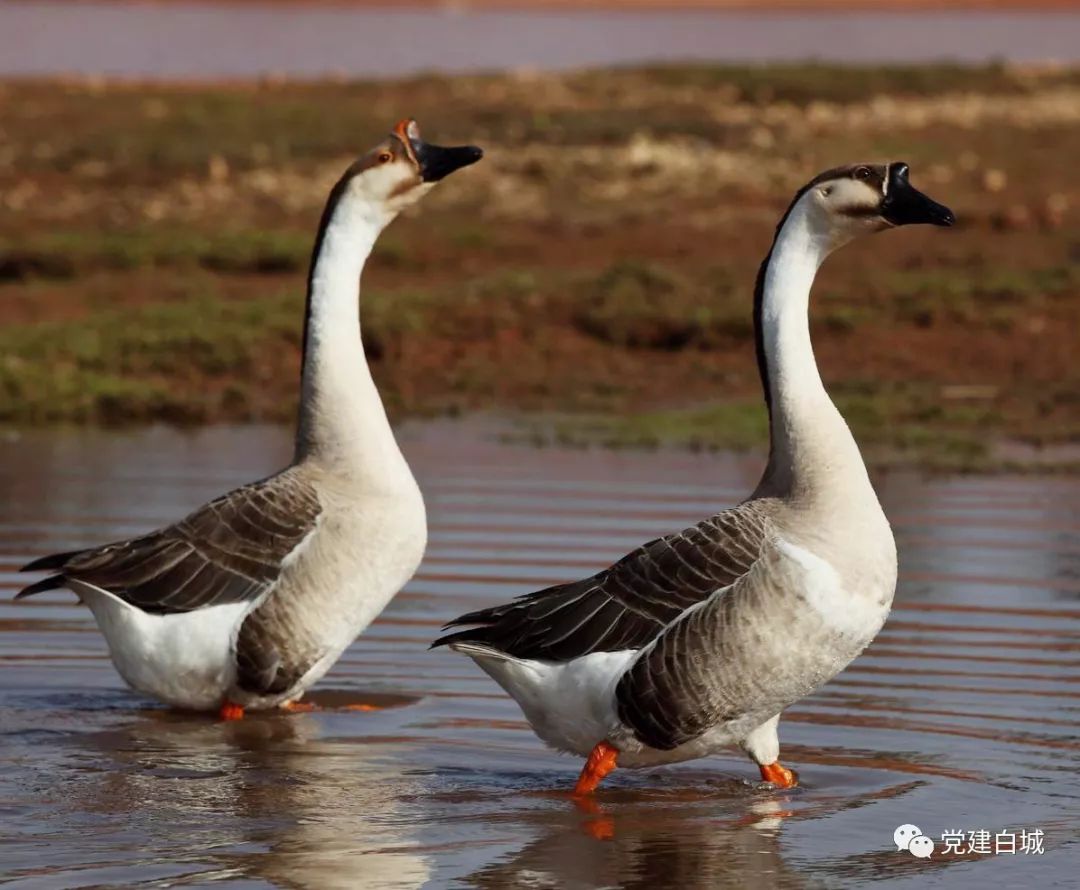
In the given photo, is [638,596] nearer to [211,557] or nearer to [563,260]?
[211,557]

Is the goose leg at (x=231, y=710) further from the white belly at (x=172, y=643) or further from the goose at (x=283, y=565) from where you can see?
the white belly at (x=172, y=643)

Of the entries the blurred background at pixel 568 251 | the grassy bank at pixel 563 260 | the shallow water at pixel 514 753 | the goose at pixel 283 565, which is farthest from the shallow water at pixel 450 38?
the goose at pixel 283 565

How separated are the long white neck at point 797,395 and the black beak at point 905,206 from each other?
0.74 ft

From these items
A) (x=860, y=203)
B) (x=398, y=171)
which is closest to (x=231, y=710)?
(x=398, y=171)

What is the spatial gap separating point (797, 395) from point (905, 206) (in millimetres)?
698

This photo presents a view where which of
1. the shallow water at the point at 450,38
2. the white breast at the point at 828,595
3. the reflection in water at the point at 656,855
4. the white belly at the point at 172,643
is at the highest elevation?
the shallow water at the point at 450,38

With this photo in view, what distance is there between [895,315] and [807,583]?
33.2ft

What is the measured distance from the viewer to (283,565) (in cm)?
802

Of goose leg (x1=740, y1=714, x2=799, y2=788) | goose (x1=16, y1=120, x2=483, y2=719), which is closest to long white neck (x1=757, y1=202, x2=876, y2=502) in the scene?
goose leg (x1=740, y1=714, x2=799, y2=788)

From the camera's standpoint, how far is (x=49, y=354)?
49.3 ft

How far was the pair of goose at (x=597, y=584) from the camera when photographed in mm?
6789

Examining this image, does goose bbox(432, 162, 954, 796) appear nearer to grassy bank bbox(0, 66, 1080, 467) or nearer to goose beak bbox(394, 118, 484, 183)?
goose beak bbox(394, 118, 484, 183)

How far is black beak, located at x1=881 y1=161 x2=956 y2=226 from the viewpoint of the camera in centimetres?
711

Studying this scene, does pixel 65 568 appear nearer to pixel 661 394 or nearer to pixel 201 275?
pixel 661 394
